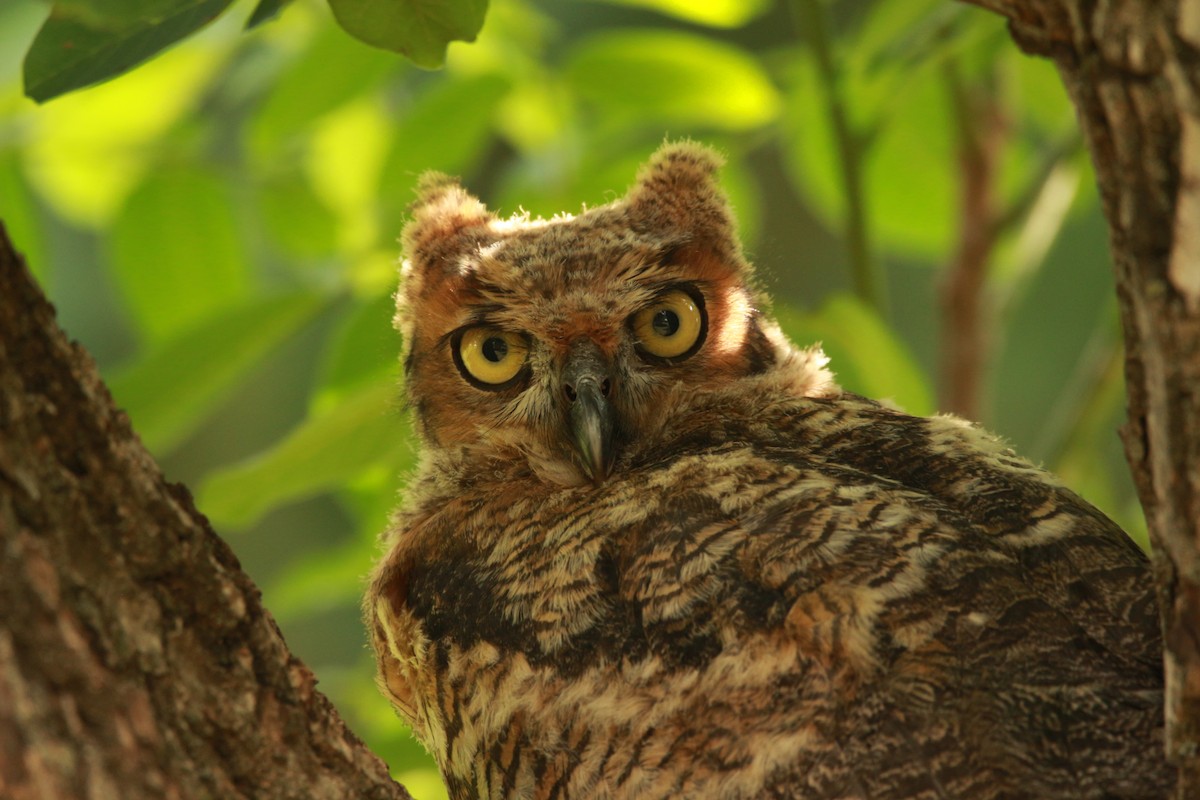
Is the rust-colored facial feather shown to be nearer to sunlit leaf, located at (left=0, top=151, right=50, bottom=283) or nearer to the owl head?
the owl head

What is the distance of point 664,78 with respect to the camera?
3256 millimetres

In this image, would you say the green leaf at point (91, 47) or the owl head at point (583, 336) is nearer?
the green leaf at point (91, 47)

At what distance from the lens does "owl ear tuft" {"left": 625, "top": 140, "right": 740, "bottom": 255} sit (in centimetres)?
270

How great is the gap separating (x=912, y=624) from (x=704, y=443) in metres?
0.71

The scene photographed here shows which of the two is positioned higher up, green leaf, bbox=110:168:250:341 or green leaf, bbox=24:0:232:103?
green leaf, bbox=110:168:250:341

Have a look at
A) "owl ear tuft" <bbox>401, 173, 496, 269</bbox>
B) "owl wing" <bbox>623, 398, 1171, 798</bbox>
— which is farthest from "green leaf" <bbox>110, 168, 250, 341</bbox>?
"owl wing" <bbox>623, 398, 1171, 798</bbox>

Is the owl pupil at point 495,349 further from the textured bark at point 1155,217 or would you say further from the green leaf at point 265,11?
the textured bark at point 1155,217

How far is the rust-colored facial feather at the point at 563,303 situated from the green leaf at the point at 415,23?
90cm

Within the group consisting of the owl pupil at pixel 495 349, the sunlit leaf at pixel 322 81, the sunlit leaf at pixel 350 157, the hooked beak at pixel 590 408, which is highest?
the sunlit leaf at pixel 350 157

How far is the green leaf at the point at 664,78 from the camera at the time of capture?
10.7ft

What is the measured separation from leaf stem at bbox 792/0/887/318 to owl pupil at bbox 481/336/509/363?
37.3 inches

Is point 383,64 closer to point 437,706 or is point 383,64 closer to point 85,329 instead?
point 437,706

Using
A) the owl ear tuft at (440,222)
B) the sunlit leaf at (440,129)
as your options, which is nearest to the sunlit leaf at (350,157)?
the sunlit leaf at (440,129)

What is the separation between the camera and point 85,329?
7.04m
